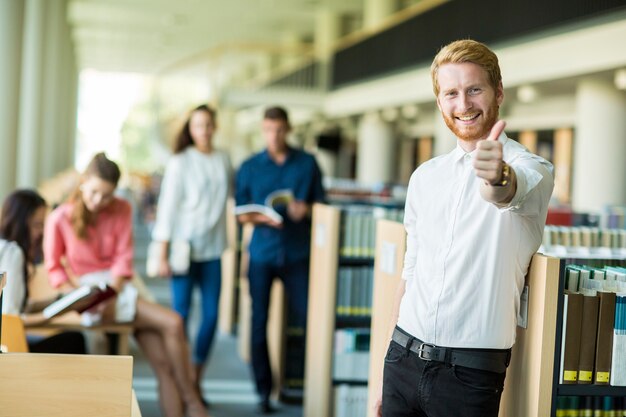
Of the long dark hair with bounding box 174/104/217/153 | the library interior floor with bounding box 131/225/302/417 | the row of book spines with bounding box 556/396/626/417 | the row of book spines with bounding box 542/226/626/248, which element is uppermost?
the long dark hair with bounding box 174/104/217/153

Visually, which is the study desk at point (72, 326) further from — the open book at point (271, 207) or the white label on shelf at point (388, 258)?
the white label on shelf at point (388, 258)

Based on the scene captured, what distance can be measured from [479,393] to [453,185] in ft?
1.58

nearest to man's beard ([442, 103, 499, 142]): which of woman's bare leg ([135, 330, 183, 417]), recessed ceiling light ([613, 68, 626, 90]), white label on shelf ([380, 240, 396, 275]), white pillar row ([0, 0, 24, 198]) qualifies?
white label on shelf ([380, 240, 396, 275])

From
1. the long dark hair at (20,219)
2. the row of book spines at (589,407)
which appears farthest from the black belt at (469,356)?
the long dark hair at (20,219)

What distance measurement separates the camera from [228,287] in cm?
777

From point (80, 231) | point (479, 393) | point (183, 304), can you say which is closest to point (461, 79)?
point (479, 393)

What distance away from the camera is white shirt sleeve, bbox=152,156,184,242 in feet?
16.8

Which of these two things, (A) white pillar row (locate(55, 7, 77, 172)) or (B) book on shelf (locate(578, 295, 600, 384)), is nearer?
(B) book on shelf (locate(578, 295, 600, 384))

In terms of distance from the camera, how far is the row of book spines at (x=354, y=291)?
4820mm

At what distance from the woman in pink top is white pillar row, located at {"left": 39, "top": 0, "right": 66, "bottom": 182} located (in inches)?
446

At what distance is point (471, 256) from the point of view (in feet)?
6.79

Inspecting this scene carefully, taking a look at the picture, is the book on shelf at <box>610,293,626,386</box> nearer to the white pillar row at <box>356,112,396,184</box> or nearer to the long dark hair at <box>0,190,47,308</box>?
the long dark hair at <box>0,190,47,308</box>

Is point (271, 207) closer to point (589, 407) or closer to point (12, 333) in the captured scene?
point (12, 333)

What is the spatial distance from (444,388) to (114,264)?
8.84 ft
